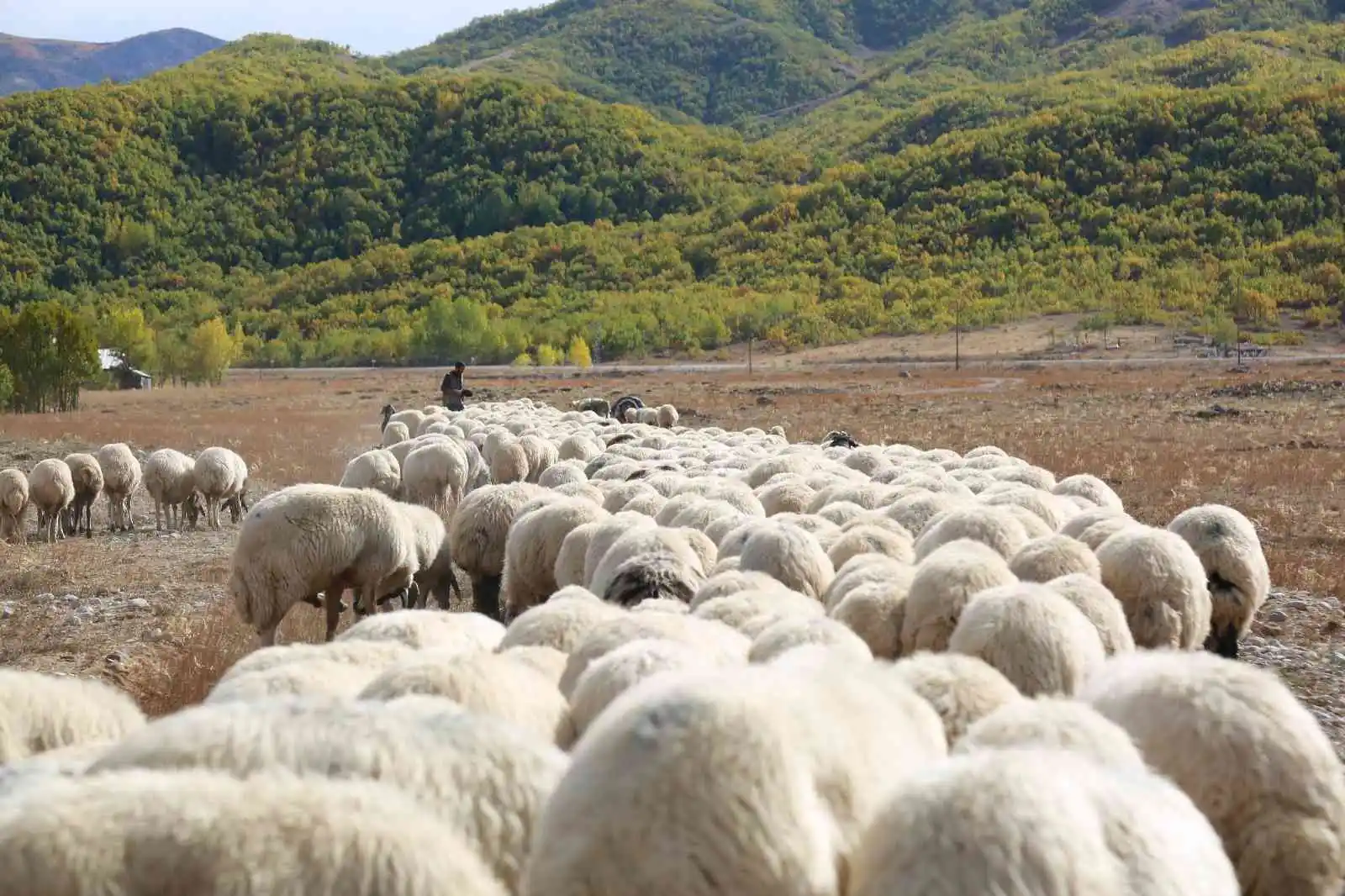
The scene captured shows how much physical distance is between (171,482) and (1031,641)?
15.0 meters

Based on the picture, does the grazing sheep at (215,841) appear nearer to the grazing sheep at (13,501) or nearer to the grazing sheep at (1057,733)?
the grazing sheep at (1057,733)

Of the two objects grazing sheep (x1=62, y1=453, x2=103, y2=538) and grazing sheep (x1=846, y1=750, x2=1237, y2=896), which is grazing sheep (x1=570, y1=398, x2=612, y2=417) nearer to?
grazing sheep (x1=62, y1=453, x2=103, y2=538)

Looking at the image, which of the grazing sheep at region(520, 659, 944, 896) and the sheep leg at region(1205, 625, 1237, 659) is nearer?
the grazing sheep at region(520, 659, 944, 896)

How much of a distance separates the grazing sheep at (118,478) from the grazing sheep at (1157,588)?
14506mm

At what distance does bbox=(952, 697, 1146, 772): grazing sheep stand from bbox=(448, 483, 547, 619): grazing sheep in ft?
23.6

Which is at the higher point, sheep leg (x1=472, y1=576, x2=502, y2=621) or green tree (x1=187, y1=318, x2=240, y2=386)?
green tree (x1=187, y1=318, x2=240, y2=386)

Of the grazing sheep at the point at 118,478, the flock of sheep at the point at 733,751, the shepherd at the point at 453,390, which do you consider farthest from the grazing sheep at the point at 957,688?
the shepherd at the point at 453,390

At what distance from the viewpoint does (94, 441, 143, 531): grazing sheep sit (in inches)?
717

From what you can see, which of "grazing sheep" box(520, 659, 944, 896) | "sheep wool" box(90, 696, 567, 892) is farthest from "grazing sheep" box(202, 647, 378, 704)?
"grazing sheep" box(520, 659, 944, 896)

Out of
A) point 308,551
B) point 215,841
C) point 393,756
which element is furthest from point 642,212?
point 215,841

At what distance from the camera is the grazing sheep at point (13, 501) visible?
16781mm

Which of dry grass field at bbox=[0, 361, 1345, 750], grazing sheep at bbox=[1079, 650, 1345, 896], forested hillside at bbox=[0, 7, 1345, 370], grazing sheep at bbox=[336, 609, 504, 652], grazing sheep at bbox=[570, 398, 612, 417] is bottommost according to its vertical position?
dry grass field at bbox=[0, 361, 1345, 750]

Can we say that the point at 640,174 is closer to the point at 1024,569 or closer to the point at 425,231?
the point at 425,231

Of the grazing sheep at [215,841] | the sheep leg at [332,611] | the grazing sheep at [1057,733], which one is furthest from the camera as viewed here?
the sheep leg at [332,611]
